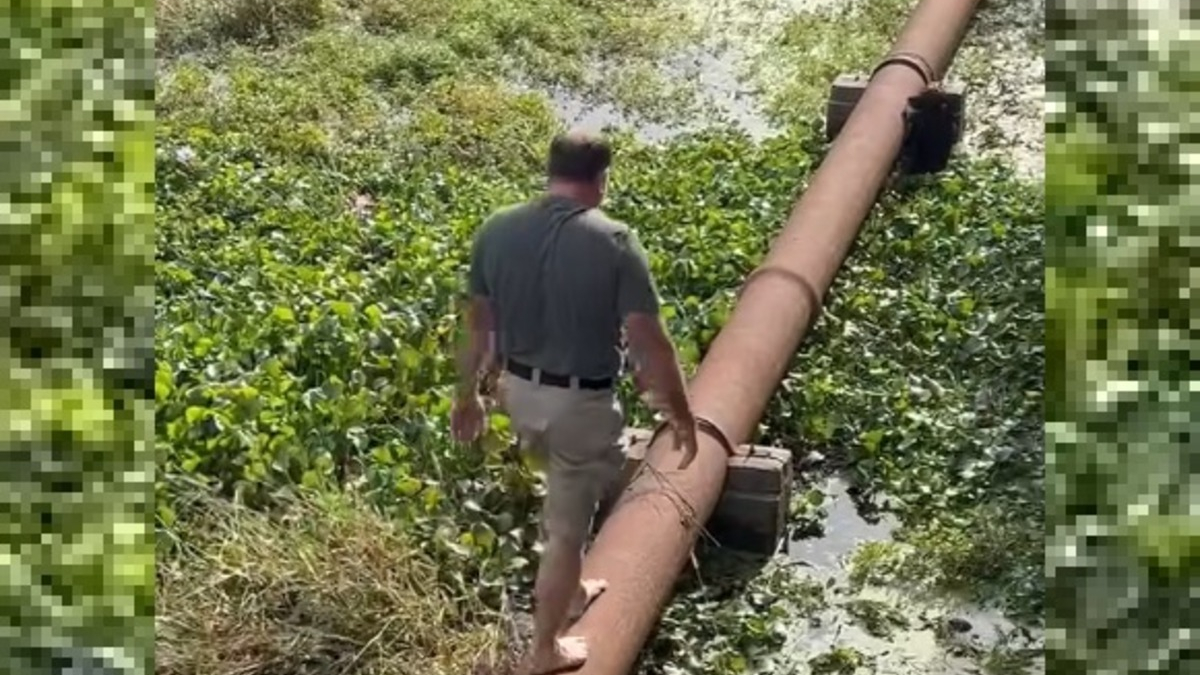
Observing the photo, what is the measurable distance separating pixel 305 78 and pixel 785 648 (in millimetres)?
6315

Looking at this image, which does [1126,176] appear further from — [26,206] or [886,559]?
[886,559]

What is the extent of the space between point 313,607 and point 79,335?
2746 mm

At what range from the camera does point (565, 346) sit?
4.32m

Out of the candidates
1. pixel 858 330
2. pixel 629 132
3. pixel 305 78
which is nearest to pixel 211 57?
pixel 305 78

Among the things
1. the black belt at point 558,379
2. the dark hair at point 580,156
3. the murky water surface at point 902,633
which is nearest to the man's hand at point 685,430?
the black belt at point 558,379

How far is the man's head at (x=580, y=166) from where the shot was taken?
164 inches

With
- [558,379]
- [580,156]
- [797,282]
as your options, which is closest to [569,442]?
[558,379]

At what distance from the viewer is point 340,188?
9.10m

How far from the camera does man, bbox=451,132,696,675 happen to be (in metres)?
4.20

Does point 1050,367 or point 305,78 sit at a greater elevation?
point 1050,367

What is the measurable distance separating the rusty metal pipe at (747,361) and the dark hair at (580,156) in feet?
4.46

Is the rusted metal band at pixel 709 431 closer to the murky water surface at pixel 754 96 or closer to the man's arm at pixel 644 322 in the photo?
the man's arm at pixel 644 322

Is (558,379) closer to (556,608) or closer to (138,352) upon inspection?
(556,608)

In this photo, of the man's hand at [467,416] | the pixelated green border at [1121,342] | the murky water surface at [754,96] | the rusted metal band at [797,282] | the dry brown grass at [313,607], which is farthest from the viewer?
the murky water surface at [754,96]
